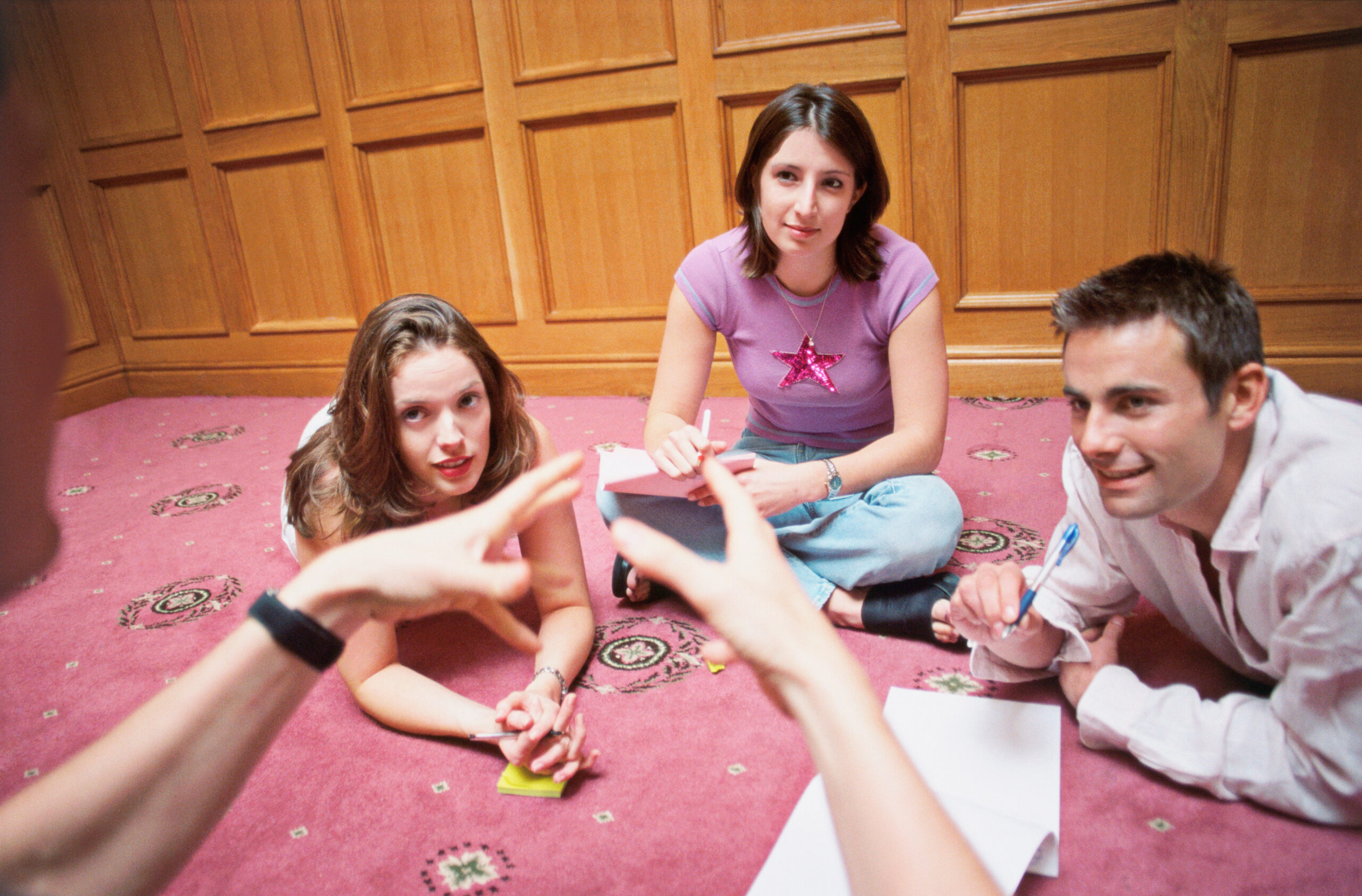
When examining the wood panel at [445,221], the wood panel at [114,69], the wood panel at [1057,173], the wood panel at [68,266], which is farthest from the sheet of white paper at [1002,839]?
the wood panel at [68,266]

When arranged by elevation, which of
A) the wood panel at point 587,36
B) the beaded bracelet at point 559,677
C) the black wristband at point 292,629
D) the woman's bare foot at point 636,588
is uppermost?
the wood panel at point 587,36

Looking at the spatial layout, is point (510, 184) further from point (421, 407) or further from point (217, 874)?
point (217, 874)

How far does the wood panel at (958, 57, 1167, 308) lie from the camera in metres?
2.26

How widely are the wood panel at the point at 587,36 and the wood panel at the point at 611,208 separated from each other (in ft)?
0.50

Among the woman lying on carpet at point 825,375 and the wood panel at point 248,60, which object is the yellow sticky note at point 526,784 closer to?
the woman lying on carpet at point 825,375

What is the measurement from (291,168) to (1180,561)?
3.22 meters

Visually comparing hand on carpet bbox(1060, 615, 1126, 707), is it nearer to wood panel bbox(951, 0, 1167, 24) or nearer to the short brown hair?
the short brown hair

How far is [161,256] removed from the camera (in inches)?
140

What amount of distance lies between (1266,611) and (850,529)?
0.59m

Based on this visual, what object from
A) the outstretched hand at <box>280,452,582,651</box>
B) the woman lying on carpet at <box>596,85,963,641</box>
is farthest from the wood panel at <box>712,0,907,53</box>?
the outstretched hand at <box>280,452,582,651</box>

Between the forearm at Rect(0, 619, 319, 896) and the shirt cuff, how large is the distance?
33.8 inches

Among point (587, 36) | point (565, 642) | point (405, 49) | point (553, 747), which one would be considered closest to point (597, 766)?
point (553, 747)

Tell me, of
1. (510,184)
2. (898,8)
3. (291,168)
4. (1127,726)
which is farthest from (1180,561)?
(291,168)

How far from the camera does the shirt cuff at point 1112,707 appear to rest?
997 millimetres
